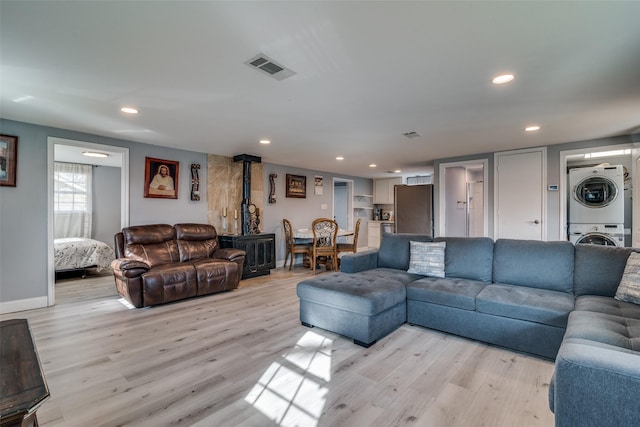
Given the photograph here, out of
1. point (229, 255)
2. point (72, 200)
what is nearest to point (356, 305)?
point (229, 255)

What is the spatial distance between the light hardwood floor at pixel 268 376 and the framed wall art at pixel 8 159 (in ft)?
5.54

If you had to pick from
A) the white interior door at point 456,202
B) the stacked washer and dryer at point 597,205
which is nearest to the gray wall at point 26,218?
the white interior door at point 456,202

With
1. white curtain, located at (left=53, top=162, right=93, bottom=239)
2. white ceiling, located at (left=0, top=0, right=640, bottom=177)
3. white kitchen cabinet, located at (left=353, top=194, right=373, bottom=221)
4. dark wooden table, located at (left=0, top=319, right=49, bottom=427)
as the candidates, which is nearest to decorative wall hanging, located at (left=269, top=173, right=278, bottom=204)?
white ceiling, located at (left=0, top=0, right=640, bottom=177)

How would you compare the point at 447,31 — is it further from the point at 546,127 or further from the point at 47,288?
the point at 47,288

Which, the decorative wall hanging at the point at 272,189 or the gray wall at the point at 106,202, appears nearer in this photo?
the decorative wall hanging at the point at 272,189

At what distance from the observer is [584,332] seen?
66.2 inches

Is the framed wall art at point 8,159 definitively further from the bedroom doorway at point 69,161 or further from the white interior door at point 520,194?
the white interior door at point 520,194

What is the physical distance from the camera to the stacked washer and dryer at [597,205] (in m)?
4.38

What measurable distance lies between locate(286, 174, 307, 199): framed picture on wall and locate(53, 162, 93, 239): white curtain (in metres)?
4.50

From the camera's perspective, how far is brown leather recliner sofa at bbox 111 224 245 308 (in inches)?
142

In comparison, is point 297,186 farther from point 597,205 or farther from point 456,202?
point 597,205

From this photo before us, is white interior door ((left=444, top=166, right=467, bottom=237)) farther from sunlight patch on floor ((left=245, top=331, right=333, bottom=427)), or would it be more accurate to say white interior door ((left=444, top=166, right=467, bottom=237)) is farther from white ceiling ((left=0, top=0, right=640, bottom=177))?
sunlight patch on floor ((left=245, top=331, right=333, bottom=427))

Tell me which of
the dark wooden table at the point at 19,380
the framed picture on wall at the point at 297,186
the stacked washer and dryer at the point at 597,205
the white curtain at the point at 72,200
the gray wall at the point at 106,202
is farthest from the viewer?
the framed picture on wall at the point at 297,186

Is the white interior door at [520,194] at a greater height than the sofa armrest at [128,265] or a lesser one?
greater
